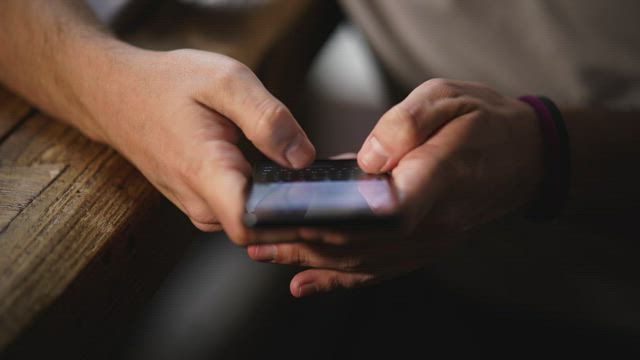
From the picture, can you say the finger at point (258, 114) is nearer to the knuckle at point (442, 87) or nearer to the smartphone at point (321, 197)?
the smartphone at point (321, 197)

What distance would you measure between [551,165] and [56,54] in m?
0.57

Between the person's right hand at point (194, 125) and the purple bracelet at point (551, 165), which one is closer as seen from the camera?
the person's right hand at point (194, 125)

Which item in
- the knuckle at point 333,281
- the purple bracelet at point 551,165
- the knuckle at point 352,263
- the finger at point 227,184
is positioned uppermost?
the finger at point 227,184

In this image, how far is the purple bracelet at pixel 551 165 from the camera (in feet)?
1.82

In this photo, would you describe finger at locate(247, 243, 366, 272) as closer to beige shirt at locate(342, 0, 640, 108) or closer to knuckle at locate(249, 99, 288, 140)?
knuckle at locate(249, 99, 288, 140)

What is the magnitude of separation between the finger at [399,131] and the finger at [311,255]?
0.27 feet

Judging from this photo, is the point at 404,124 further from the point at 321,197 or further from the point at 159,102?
the point at 159,102

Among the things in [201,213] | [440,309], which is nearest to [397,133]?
[201,213]

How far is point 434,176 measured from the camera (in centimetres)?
45

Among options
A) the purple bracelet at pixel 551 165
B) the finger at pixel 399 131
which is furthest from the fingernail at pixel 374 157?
the purple bracelet at pixel 551 165

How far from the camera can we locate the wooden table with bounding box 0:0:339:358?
0.37 metres

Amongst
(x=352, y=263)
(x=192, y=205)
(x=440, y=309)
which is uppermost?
(x=192, y=205)

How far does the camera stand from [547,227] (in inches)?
25.7

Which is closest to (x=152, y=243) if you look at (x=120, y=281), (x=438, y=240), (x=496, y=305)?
(x=120, y=281)
